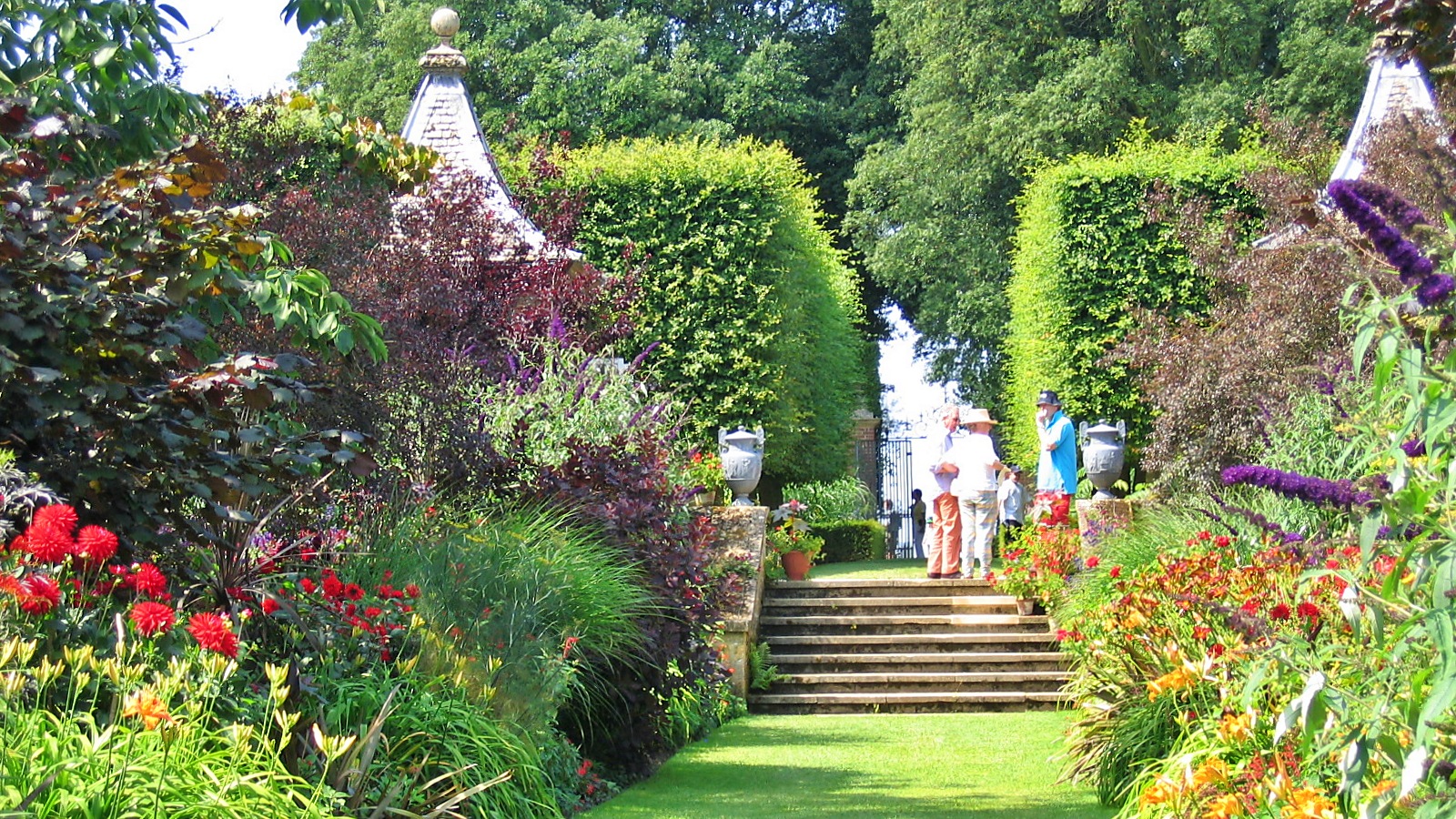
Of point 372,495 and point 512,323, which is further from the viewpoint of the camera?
point 512,323

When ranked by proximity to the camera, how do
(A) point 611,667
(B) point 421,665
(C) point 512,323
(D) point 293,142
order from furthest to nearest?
(C) point 512,323 < (D) point 293,142 < (A) point 611,667 < (B) point 421,665

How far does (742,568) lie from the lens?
11.1m

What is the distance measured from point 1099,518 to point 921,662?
1939 millimetres

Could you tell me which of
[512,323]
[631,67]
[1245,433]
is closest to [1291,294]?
[1245,433]

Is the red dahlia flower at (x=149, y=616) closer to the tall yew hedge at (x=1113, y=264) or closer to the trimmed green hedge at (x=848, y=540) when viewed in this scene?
the tall yew hedge at (x=1113, y=264)

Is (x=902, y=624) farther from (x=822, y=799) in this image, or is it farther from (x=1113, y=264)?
(x=1113, y=264)

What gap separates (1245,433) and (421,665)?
8899 mm

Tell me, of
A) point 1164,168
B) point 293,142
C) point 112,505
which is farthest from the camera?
point 1164,168

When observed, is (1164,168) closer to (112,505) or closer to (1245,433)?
(1245,433)

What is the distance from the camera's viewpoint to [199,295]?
5508 millimetres

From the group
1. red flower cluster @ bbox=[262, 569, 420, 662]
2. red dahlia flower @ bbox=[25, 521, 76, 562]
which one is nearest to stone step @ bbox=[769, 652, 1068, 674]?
red flower cluster @ bbox=[262, 569, 420, 662]

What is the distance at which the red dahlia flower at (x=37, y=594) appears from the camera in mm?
3750

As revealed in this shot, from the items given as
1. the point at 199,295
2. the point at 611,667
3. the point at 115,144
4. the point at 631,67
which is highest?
the point at 631,67

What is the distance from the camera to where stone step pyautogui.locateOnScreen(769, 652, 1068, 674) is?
41.1ft
